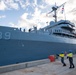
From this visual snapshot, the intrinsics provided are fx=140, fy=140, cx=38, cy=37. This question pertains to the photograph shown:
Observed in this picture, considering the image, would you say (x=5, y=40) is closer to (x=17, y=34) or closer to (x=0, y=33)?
(x=0, y=33)

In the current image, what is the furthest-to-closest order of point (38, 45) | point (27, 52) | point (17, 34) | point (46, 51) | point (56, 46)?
point (56, 46) < point (46, 51) < point (38, 45) < point (27, 52) < point (17, 34)

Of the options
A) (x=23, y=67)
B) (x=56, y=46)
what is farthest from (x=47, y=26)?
(x=23, y=67)

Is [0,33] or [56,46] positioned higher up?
[0,33]

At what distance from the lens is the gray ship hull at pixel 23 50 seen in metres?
13.3

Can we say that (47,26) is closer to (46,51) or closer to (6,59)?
(46,51)

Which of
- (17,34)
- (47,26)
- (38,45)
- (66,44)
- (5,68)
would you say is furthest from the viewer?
(47,26)

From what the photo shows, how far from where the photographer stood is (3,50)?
13.2 meters

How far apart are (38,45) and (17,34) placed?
3.82m

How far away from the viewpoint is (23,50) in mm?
15305

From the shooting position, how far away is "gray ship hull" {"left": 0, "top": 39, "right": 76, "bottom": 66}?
13.3m

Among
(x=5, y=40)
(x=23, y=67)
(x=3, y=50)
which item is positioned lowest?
(x=23, y=67)

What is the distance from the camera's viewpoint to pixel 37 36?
57.6 ft

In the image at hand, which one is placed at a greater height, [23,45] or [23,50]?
[23,45]

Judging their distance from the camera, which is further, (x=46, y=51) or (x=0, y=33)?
(x=46, y=51)
